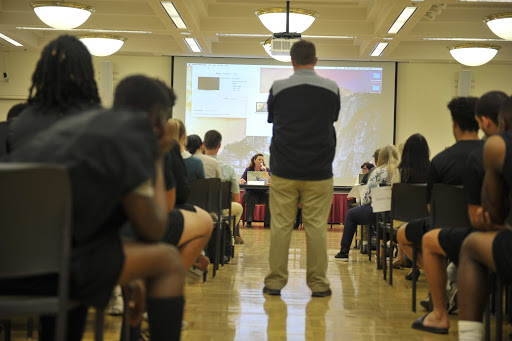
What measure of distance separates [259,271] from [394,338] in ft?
7.12

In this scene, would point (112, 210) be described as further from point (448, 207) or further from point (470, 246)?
point (448, 207)

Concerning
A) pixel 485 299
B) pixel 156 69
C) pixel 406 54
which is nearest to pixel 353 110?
pixel 406 54

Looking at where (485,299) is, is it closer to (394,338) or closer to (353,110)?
(394,338)

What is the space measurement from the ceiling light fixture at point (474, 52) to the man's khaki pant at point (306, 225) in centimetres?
536

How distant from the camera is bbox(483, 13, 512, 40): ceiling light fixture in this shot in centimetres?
666

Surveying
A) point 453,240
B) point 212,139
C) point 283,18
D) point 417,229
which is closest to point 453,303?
point 417,229

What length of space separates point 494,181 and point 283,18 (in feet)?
15.9

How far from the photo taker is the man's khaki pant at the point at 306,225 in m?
3.90

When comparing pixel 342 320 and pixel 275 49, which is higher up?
pixel 275 49

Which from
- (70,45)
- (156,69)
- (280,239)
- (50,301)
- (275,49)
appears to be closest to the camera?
(50,301)

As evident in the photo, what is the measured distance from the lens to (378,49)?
9.80 m

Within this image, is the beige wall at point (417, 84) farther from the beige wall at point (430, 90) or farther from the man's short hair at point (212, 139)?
the man's short hair at point (212, 139)

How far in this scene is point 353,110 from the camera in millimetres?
11078

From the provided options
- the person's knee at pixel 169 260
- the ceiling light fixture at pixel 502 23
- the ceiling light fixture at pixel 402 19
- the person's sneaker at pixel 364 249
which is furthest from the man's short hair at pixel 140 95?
the ceiling light fixture at pixel 402 19
